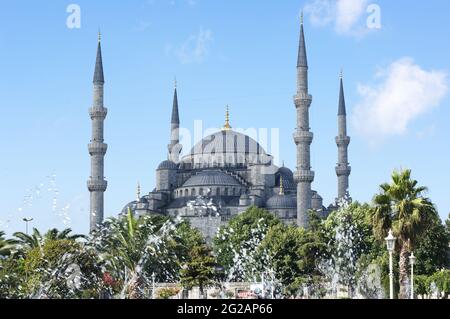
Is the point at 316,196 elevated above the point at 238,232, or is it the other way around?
the point at 316,196

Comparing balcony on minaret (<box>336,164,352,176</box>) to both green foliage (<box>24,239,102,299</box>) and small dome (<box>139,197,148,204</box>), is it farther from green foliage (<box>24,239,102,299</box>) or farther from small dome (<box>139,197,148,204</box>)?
green foliage (<box>24,239,102,299</box>)

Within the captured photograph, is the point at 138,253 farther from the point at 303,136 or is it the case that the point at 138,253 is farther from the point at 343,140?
the point at 343,140

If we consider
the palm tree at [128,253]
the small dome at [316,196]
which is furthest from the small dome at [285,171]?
the palm tree at [128,253]

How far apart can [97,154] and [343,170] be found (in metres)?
23.7

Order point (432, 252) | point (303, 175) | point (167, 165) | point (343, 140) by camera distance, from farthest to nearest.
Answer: point (167, 165) → point (343, 140) → point (303, 175) → point (432, 252)

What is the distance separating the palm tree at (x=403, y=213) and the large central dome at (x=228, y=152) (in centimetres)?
7244

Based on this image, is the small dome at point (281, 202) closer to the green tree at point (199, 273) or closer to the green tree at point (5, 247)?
the green tree at point (199, 273)

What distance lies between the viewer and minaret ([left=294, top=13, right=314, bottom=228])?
75.1 m

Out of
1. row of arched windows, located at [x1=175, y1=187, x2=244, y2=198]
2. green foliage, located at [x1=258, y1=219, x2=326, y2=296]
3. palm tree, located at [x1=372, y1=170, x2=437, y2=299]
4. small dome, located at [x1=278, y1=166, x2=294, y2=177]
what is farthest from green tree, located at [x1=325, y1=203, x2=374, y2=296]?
small dome, located at [x1=278, y1=166, x2=294, y2=177]

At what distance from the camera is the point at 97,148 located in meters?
75.1

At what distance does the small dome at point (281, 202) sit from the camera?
86500mm

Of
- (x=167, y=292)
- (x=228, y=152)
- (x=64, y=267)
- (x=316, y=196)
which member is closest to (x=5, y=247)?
(x=64, y=267)
